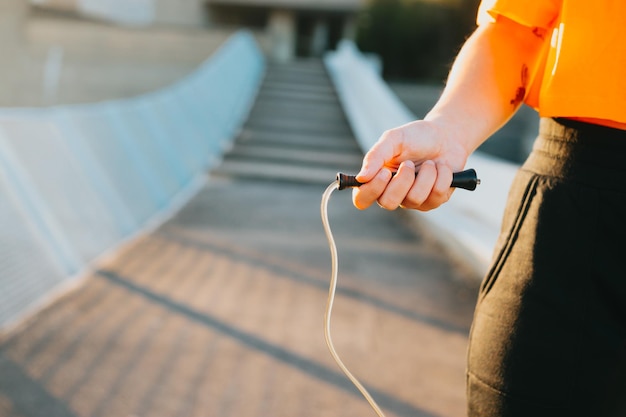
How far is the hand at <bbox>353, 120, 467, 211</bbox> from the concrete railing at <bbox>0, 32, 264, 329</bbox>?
3013 millimetres

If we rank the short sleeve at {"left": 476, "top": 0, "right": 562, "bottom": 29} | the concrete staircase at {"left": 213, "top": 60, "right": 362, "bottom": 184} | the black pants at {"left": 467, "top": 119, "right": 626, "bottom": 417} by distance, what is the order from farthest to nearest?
the concrete staircase at {"left": 213, "top": 60, "right": 362, "bottom": 184} < the short sleeve at {"left": 476, "top": 0, "right": 562, "bottom": 29} < the black pants at {"left": 467, "top": 119, "right": 626, "bottom": 417}

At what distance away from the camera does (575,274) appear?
1.31 meters

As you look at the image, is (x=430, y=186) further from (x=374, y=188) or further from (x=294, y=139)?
(x=294, y=139)

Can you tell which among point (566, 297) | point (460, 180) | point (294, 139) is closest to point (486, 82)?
point (460, 180)

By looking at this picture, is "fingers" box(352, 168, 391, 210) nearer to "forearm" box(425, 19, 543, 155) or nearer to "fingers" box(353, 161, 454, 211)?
"fingers" box(353, 161, 454, 211)

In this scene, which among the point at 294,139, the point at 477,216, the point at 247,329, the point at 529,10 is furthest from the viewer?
the point at 294,139

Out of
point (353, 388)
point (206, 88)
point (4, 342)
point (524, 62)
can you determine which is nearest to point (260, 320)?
point (353, 388)

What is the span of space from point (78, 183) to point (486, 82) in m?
4.09

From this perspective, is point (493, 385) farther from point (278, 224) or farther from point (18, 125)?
point (278, 224)

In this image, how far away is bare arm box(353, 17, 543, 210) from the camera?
132 centimetres

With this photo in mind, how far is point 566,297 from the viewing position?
1.31 m

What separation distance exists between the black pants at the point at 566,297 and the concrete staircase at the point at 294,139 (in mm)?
8345

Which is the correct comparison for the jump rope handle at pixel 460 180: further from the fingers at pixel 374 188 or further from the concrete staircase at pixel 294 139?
the concrete staircase at pixel 294 139

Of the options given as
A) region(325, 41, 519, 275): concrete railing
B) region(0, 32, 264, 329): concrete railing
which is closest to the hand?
region(0, 32, 264, 329): concrete railing
